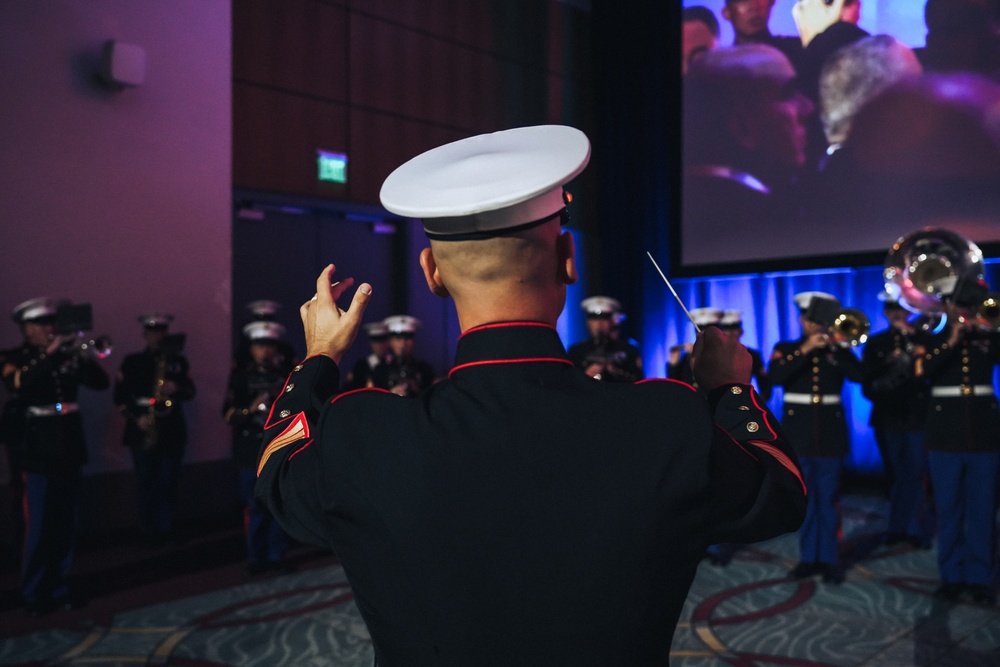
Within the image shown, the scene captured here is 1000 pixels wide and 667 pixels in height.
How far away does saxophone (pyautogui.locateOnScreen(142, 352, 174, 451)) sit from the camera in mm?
6000

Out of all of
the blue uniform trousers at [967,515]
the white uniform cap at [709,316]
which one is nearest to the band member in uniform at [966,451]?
the blue uniform trousers at [967,515]

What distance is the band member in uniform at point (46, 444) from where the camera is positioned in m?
4.64

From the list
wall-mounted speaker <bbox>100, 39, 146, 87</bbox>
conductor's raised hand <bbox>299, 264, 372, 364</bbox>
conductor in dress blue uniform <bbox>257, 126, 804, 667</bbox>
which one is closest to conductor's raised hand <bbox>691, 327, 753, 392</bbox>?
conductor in dress blue uniform <bbox>257, 126, 804, 667</bbox>

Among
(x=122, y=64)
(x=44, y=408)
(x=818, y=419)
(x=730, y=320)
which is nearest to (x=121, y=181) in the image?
(x=122, y=64)

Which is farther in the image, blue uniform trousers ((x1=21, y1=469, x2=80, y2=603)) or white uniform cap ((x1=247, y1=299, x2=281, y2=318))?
white uniform cap ((x1=247, y1=299, x2=281, y2=318))

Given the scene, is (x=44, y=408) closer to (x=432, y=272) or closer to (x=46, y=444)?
(x=46, y=444)

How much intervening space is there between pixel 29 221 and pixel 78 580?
2531 millimetres

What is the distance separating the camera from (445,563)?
1.07 metres

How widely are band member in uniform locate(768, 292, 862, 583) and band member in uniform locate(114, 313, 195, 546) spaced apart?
4.22m

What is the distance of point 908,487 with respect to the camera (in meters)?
5.80

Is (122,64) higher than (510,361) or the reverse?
higher

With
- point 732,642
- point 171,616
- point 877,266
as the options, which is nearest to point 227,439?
point 171,616

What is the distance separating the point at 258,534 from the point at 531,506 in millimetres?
4648

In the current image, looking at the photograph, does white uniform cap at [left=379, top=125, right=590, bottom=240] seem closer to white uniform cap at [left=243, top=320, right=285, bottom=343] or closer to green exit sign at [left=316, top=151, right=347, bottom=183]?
white uniform cap at [left=243, top=320, right=285, bottom=343]
